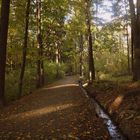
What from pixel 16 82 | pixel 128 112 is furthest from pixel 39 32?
pixel 128 112

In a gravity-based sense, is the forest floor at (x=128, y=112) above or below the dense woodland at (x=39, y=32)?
below

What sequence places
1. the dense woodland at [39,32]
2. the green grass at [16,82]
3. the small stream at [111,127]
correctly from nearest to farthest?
the small stream at [111,127] < the dense woodland at [39,32] < the green grass at [16,82]

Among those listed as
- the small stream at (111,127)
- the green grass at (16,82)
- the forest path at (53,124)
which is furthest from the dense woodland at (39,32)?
the small stream at (111,127)

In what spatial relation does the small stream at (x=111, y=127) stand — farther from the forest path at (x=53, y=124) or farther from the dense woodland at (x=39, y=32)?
the dense woodland at (x=39, y=32)

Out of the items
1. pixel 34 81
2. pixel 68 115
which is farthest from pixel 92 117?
pixel 34 81

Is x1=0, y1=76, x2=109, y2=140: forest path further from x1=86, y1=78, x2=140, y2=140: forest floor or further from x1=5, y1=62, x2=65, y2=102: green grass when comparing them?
x1=5, y1=62, x2=65, y2=102: green grass

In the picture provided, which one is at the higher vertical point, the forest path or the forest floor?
the forest floor

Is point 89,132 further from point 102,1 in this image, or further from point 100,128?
point 102,1

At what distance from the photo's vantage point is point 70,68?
260 feet

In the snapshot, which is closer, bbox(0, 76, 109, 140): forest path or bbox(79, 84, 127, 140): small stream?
bbox(0, 76, 109, 140): forest path

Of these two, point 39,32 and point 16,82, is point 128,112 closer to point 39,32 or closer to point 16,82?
point 16,82

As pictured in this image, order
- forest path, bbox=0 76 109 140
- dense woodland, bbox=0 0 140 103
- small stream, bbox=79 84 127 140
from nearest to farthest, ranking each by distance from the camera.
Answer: forest path, bbox=0 76 109 140 → small stream, bbox=79 84 127 140 → dense woodland, bbox=0 0 140 103

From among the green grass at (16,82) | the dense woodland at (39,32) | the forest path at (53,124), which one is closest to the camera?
the forest path at (53,124)

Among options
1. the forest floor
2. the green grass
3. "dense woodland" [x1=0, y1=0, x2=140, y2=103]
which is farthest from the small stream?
the green grass
